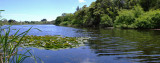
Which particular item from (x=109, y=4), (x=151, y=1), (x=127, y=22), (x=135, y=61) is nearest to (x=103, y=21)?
(x=109, y=4)

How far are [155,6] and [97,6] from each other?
65.4 ft

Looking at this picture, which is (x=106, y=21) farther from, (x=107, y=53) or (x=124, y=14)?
(x=107, y=53)

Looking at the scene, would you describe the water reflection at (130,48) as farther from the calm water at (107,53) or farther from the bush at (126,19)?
the bush at (126,19)

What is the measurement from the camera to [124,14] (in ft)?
126

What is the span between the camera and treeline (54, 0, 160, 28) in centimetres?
3262

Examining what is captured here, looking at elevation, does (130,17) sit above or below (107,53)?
above

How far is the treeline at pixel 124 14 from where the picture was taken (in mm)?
32625

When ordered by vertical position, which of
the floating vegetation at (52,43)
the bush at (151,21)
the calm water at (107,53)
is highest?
the bush at (151,21)

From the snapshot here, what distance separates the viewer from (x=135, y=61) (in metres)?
5.97

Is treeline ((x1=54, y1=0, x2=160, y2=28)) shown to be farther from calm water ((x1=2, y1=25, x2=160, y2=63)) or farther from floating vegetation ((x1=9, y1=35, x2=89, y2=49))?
floating vegetation ((x1=9, y1=35, x2=89, y2=49))

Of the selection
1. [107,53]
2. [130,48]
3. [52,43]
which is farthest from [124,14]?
[107,53]

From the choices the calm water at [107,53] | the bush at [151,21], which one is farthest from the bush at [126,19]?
the calm water at [107,53]

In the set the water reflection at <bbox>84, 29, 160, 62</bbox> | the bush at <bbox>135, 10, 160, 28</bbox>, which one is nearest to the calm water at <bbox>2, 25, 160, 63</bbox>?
the water reflection at <bbox>84, 29, 160, 62</bbox>

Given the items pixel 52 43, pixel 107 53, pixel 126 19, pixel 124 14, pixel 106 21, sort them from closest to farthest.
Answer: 1. pixel 107 53
2. pixel 52 43
3. pixel 126 19
4. pixel 124 14
5. pixel 106 21
